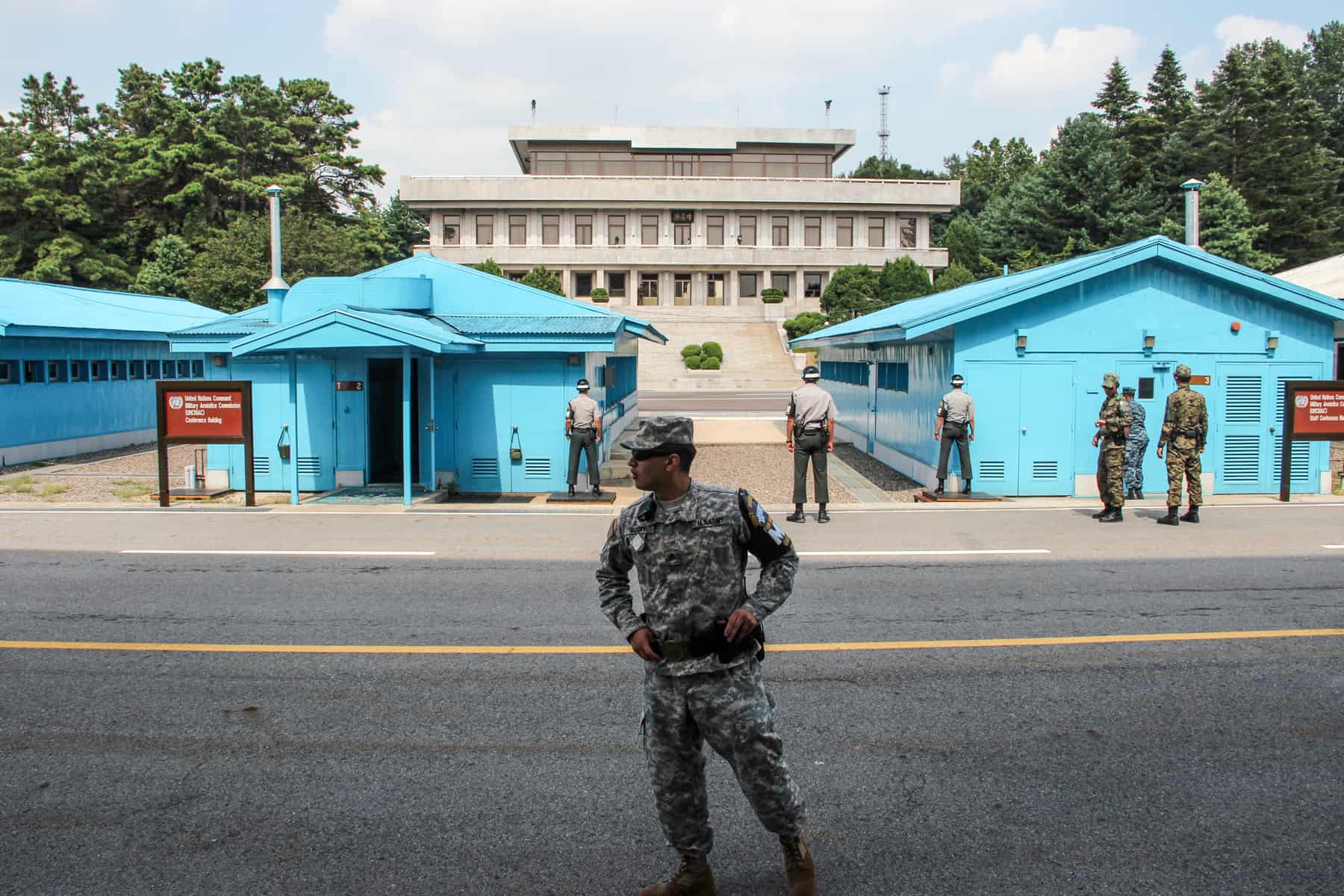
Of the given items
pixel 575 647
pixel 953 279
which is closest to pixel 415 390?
pixel 575 647

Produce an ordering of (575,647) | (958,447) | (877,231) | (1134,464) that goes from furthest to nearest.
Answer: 1. (877,231)
2. (1134,464)
3. (958,447)
4. (575,647)

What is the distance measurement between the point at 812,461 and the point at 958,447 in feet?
9.78

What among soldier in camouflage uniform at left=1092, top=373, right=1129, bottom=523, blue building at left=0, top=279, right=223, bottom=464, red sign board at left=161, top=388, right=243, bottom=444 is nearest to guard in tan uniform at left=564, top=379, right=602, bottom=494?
red sign board at left=161, top=388, right=243, bottom=444

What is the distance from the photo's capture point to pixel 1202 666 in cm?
693

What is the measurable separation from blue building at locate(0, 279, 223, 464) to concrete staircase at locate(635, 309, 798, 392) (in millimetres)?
25601

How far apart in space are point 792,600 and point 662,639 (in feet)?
16.4

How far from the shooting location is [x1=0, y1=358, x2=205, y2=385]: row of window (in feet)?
70.1

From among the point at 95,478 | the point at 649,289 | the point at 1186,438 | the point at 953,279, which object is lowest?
the point at 95,478

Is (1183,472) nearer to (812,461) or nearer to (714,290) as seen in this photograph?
(812,461)

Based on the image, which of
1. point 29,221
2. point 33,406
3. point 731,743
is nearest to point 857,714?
point 731,743

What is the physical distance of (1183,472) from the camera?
13039mm

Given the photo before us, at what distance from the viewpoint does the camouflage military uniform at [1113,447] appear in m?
13.0

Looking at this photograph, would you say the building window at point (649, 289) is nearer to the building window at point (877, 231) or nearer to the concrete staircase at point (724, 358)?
the concrete staircase at point (724, 358)

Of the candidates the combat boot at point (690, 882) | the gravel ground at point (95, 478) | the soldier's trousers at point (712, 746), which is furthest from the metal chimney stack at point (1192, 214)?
the gravel ground at point (95, 478)
